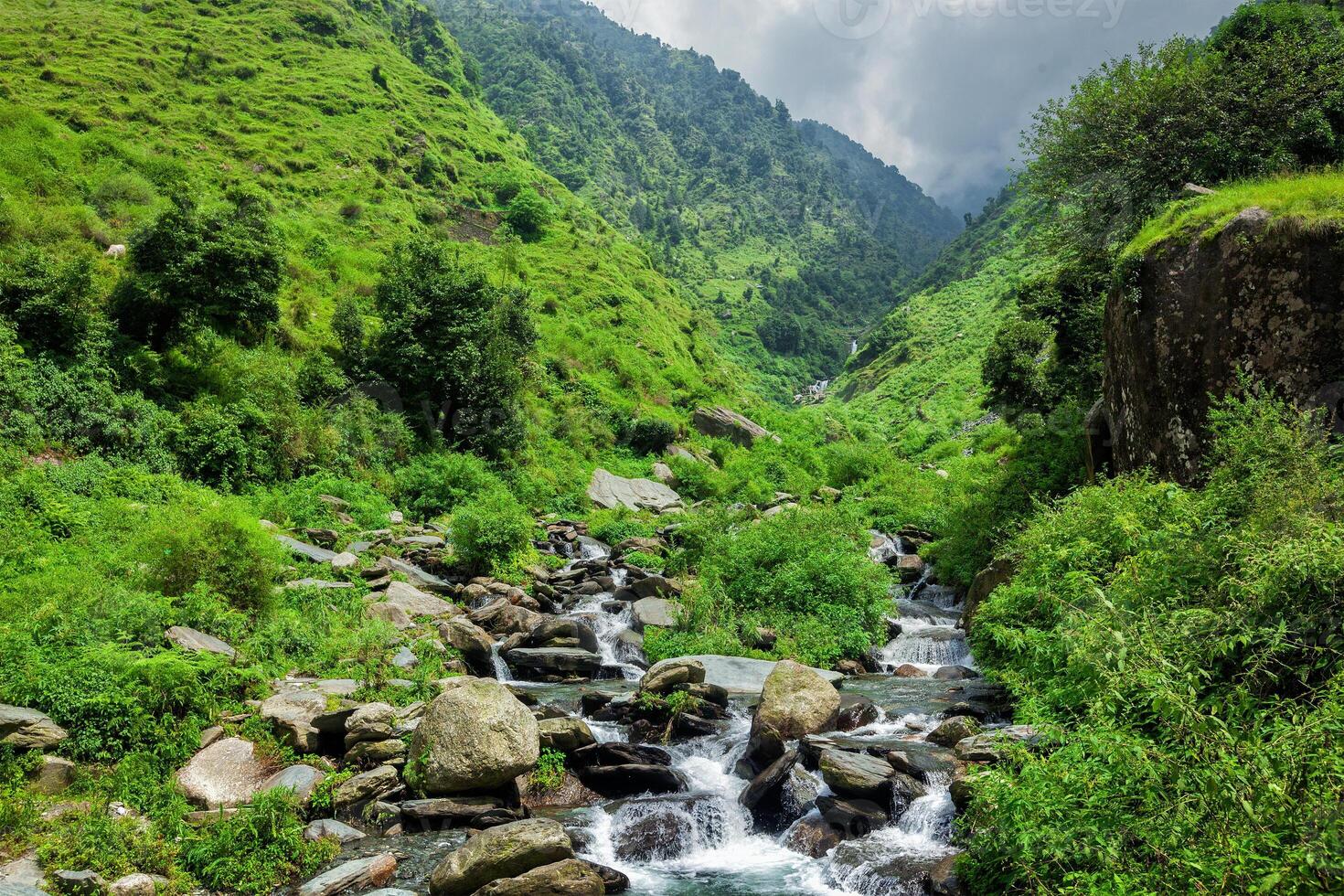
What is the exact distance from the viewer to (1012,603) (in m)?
14.9

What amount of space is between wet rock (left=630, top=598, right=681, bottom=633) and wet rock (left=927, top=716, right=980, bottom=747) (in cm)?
919

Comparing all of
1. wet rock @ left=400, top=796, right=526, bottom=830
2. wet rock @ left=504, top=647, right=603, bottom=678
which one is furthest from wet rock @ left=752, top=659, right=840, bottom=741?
Answer: wet rock @ left=504, top=647, right=603, bottom=678

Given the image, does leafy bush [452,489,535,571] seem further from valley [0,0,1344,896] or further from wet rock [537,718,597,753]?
wet rock [537,718,597,753]

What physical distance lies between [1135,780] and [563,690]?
13.7 meters

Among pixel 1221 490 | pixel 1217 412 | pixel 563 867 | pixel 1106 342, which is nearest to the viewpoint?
pixel 563 867

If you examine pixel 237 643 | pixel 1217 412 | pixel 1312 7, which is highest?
pixel 1312 7

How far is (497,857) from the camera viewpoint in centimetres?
950

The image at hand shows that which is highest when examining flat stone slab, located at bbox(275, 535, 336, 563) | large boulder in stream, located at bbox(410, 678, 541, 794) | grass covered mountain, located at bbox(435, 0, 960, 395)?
grass covered mountain, located at bbox(435, 0, 960, 395)

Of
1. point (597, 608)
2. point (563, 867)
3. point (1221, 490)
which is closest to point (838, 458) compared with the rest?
point (597, 608)

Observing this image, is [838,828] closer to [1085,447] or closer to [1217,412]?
[1217,412]

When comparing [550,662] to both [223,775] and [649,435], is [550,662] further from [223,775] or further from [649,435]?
[649,435]

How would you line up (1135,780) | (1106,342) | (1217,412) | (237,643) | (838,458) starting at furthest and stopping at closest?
1. (838,458)
2. (1106,342)
3. (237,643)
4. (1217,412)
5. (1135,780)

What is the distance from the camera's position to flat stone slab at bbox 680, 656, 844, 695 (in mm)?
17250

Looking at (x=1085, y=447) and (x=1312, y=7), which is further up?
(x=1312, y=7)
